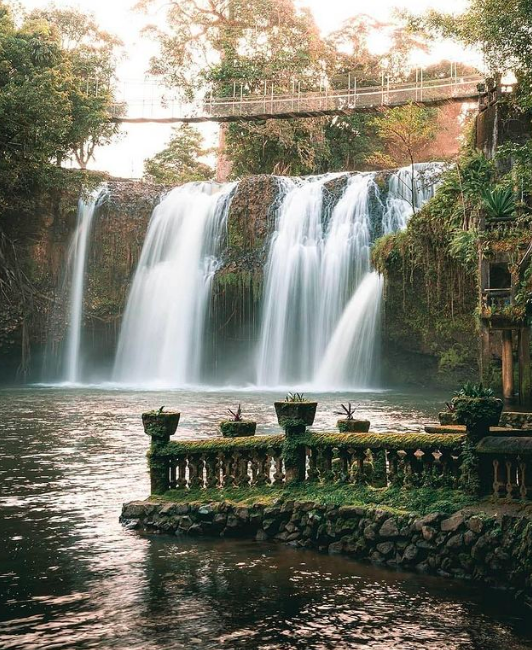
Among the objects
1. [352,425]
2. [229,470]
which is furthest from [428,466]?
[229,470]

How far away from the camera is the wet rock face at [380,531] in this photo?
373 inches

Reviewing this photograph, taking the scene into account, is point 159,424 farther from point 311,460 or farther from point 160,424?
point 311,460

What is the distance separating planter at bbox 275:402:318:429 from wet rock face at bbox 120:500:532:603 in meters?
1.04

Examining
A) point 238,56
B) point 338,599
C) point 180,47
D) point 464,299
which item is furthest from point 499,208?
point 180,47

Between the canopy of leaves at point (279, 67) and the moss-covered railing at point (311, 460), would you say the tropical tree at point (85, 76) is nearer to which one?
the canopy of leaves at point (279, 67)

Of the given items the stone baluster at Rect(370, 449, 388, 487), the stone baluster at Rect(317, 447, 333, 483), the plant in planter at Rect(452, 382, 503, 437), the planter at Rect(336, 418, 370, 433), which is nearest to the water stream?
the planter at Rect(336, 418, 370, 433)

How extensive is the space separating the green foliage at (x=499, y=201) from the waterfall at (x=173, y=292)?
685 inches

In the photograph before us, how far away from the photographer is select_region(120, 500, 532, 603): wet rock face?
9.47 metres

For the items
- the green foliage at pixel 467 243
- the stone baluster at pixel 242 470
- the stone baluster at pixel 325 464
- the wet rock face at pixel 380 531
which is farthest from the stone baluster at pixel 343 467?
the green foliage at pixel 467 243

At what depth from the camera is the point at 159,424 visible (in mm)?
12703

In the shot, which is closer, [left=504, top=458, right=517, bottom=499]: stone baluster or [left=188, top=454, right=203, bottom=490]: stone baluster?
[left=504, top=458, right=517, bottom=499]: stone baluster

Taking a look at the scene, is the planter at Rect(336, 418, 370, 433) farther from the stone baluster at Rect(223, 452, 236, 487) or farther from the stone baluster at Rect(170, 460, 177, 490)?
the stone baluster at Rect(170, 460, 177, 490)

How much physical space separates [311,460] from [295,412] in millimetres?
656

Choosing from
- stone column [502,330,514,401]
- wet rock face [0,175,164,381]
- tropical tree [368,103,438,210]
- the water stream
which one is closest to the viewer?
stone column [502,330,514,401]
